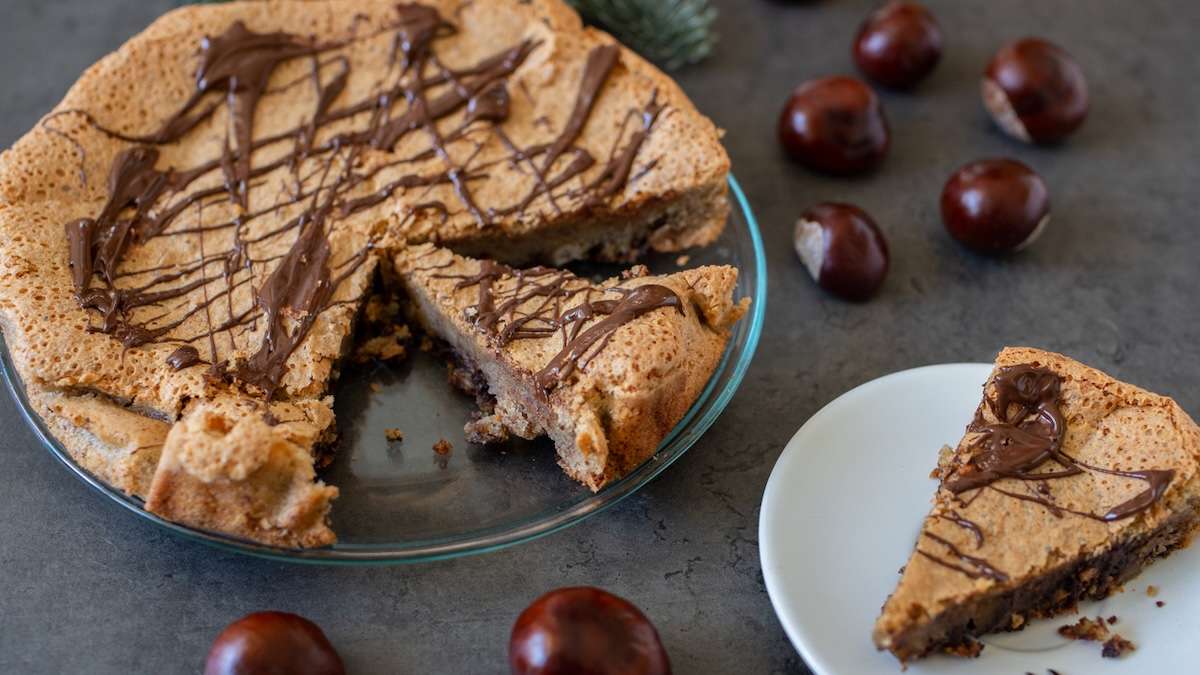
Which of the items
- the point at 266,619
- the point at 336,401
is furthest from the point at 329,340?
the point at 266,619

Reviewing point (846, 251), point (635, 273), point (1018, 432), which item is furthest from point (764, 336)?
point (1018, 432)

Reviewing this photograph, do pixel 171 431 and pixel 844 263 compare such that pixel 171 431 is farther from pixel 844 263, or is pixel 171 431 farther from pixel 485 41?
pixel 844 263

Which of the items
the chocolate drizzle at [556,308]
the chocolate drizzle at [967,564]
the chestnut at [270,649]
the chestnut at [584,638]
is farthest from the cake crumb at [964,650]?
the chestnut at [270,649]

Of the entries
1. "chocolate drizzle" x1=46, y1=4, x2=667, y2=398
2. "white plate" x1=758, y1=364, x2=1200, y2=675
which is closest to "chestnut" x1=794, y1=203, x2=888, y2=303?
"white plate" x1=758, y1=364, x2=1200, y2=675

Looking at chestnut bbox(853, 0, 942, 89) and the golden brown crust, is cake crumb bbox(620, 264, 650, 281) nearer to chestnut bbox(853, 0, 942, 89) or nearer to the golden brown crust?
the golden brown crust

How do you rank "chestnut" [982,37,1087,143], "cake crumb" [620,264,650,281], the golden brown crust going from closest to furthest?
the golden brown crust, "cake crumb" [620,264,650,281], "chestnut" [982,37,1087,143]

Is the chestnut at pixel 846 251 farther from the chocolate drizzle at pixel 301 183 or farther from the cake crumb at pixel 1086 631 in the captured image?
the cake crumb at pixel 1086 631
